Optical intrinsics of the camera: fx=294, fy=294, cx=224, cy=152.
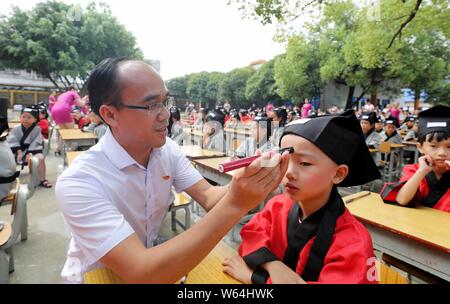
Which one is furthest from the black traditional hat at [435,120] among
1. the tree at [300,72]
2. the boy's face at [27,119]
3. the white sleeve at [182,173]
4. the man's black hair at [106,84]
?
the tree at [300,72]

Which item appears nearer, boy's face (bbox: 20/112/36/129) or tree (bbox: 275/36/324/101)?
boy's face (bbox: 20/112/36/129)

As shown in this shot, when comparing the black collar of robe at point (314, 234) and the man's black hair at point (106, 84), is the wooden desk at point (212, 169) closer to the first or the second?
the black collar of robe at point (314, 234)

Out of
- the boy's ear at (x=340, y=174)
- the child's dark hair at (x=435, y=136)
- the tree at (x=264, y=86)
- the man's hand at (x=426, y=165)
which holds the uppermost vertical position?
the tree at (x=264, y=86)

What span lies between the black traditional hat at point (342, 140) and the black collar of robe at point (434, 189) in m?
1.36

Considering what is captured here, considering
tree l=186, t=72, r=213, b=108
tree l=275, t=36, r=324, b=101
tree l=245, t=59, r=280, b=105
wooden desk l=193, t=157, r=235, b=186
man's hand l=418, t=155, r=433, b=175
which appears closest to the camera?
man's hand l=418, t=155, r=433, b=175

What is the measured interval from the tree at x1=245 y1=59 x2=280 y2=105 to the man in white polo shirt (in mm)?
29843

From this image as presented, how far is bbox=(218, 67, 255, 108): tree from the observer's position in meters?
35.2

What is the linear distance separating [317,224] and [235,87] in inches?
1395

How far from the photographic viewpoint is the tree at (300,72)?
77.0ft

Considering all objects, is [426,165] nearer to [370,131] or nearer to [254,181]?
[254,181]

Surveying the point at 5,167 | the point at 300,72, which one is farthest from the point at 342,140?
the point at 300,72

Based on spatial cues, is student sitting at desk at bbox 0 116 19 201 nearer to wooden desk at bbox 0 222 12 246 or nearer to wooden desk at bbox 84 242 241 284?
wooden desk at bbox 0 222 12 246

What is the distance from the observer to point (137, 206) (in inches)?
58.2

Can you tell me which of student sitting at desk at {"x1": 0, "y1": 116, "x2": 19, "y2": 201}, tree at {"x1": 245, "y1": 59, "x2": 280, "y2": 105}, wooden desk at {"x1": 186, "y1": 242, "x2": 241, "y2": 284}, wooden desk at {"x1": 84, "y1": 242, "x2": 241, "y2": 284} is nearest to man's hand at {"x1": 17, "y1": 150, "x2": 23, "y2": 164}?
student sitting at desk at {"x1": 0, "y1": 116, "x2": 19, "y2": 201}
